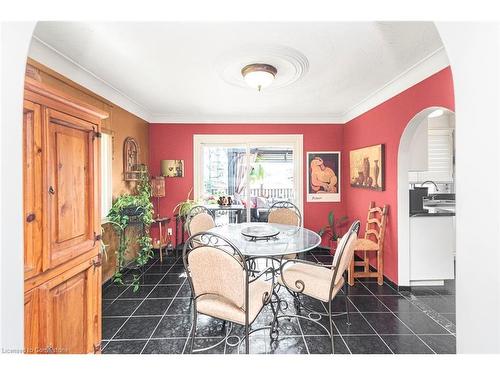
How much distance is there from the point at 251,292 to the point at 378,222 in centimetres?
230

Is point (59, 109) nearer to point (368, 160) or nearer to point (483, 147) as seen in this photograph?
point (483, 147)

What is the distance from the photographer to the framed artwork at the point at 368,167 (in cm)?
330

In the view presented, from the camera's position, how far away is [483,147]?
75cm

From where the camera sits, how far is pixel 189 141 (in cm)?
464

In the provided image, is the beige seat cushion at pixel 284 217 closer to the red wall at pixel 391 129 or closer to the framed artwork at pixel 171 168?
the red wall at pixel 391 129

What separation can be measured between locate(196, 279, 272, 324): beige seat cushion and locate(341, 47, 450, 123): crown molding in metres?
2.49

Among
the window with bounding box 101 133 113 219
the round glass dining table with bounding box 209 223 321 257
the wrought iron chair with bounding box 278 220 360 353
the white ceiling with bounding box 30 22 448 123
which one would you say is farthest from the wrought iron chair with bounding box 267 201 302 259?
the window with bounding box 101 133 113 219

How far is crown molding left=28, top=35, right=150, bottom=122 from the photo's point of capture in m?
2.06

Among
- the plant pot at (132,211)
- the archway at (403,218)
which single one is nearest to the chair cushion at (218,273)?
the plant pot at (132,211)

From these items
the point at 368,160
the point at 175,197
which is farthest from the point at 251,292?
the point at 175,197

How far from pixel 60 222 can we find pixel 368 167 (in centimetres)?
368

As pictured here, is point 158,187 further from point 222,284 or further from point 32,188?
point 32,188

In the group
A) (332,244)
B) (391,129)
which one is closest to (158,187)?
(332,244)

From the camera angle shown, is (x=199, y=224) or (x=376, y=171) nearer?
(x=199, y=224)
